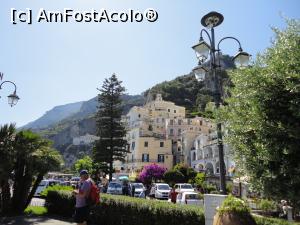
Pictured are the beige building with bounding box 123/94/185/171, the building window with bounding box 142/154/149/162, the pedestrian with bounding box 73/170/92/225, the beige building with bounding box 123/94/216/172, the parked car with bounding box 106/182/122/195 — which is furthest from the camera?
the beige building with bounding box 123/94/216/172

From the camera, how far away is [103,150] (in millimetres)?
53156

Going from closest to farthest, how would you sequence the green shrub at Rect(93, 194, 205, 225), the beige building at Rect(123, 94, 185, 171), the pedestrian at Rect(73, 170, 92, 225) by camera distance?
the green shrub at Rect(93, 194, 205, 225) → the pedestrian at Rect(73, 170, 92, 225) → the beige building at Rect(123, 94, 185, 171)

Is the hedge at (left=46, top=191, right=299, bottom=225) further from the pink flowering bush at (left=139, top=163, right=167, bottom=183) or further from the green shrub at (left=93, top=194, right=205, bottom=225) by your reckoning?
the pink flowering bush at (left=139, top=163, right=167, bottom=183)

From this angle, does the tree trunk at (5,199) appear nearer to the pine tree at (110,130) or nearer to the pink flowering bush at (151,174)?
the pine tree at (110,130)

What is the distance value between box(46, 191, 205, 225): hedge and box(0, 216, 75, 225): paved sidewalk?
3.85 ft

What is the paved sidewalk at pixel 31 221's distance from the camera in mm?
14055

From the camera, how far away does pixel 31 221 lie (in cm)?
1453

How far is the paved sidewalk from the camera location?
14.1 meters

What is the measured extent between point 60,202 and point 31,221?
8.55 feet

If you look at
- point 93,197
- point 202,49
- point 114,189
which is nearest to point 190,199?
point 114,189

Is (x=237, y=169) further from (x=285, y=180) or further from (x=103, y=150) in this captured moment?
(x=103, y=150)

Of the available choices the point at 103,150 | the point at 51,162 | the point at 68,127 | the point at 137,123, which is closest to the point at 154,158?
the point at 137,123

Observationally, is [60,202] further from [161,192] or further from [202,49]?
[161,192]

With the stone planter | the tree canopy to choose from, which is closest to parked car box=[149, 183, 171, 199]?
the tree canopy
